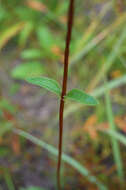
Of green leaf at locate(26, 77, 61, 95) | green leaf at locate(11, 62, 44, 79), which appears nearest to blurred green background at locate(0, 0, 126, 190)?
green leaf at locate(11, 62, 44, 79)

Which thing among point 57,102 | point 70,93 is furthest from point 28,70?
point 70,93

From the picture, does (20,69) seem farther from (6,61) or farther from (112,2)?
(112,2)

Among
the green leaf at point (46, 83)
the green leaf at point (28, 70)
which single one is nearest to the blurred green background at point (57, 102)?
the green leaf at point (28, 70)

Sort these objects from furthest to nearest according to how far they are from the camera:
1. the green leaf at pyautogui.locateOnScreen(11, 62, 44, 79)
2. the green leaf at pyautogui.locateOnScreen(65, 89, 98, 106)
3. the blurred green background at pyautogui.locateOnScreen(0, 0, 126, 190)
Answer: the green leaf at pyautogui.locateOnScreen(11, 62, 44, 79)
the blurred green background at pyautogui.locateOnScreen(0, 0, 126, 190)
the green leaf at pyautogui.locateOnScreen(65, 89, 98, 106)

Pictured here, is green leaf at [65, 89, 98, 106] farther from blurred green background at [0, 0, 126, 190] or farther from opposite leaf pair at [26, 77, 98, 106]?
blurred green background at [0, 0, 126, 190]

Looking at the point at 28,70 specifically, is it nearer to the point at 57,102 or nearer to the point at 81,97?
the point at 57,102

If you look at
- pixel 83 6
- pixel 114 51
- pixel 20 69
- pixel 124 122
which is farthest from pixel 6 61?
pixel 124 122

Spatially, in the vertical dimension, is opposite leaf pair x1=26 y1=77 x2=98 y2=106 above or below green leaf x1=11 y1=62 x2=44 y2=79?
below
